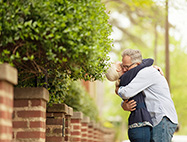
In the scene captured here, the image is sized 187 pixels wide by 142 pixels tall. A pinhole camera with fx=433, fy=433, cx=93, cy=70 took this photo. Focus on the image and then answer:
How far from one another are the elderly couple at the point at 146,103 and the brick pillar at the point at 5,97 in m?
1.97

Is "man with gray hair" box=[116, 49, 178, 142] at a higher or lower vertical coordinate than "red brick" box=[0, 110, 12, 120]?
higher

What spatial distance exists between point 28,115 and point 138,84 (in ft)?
4.98

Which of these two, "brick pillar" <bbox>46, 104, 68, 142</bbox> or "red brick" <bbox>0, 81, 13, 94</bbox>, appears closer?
"red brick" <bbox>0, 81, 13, 94</bbox>

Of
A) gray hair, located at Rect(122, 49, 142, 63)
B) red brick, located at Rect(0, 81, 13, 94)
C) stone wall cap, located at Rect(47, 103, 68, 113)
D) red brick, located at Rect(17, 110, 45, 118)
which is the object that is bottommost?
red brick, located at Rect(17, 110, 45, 118)

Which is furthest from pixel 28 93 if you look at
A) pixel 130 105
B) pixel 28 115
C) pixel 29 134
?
pixel 130 105

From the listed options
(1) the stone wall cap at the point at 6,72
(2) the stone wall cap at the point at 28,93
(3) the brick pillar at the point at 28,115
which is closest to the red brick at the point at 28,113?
(3) the brick pillar at the point at 28,115

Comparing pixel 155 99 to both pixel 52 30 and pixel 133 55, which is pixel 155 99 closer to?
pixel 133 55

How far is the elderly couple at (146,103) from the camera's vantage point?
18.6ft

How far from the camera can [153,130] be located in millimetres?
5707

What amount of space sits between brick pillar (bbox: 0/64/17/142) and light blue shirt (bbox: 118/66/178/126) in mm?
1967

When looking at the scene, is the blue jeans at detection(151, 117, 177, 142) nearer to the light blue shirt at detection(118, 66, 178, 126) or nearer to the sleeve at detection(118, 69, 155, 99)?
the light blue shirt at detection(118, 66, 178, 126)

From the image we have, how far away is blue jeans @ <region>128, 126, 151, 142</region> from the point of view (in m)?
5.61

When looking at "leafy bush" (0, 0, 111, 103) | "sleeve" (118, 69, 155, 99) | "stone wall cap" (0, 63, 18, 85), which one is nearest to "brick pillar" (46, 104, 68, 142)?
"sleeve" (118, 69, 155, 99)

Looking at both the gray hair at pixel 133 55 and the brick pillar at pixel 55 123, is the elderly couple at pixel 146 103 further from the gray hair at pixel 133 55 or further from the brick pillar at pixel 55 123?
the brick pillar at pixel 55 123
